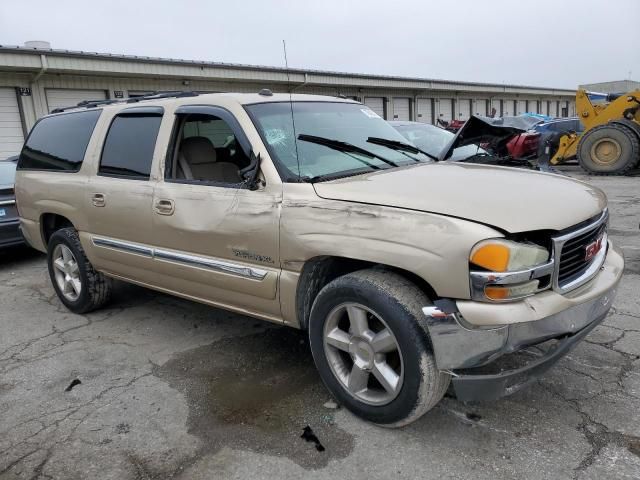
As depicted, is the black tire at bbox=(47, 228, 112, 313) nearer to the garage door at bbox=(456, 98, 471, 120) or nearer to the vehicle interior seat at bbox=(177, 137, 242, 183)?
the vehicle interior seat at bbox=(177, 137, 242, 183)

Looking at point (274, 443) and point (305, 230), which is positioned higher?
point (305, 230)

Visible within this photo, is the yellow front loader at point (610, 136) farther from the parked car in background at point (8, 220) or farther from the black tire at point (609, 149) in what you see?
the parked car in background at point (8, 220)

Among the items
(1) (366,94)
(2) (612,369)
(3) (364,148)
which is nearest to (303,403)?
(3) (364,148)

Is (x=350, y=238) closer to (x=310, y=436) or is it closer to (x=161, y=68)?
(x=310, y=436)

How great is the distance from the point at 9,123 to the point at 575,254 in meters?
15.1

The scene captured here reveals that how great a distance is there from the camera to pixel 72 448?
275 centimetres

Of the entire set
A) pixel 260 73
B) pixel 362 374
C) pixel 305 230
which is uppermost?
pixel 260 73

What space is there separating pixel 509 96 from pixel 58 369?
37.4 meters

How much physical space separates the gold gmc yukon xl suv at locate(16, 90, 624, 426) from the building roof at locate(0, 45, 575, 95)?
1068cm

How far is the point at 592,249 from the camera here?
2816mm

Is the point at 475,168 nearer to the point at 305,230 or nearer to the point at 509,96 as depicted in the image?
the point at 305,230

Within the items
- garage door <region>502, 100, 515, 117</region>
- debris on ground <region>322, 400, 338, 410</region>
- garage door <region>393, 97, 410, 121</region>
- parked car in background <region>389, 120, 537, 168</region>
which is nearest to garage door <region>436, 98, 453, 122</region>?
garage door <region>393, 97, 410, 121</region>

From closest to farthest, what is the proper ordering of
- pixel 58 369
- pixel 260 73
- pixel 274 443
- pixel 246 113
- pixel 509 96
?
pixel 274 443
pixel 246 113
pixel 58 369
pixel 260 73
pixel 509 96

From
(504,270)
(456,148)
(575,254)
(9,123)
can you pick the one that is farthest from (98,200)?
(9,123)
